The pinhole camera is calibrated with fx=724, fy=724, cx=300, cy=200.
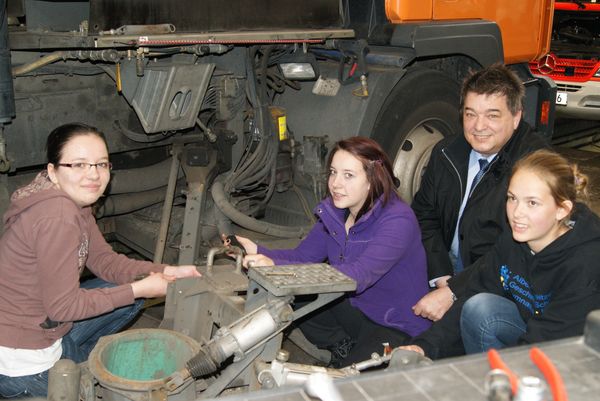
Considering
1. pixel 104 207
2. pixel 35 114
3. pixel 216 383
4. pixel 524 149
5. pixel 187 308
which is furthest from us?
pixel 104 207

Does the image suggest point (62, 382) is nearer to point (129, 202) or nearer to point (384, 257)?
point (384, 257)

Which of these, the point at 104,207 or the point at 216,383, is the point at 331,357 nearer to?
the point at 216,383

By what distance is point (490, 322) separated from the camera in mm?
2707

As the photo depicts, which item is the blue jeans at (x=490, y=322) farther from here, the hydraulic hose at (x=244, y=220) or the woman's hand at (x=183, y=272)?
the hydraulic hose at (x=244, y=220)

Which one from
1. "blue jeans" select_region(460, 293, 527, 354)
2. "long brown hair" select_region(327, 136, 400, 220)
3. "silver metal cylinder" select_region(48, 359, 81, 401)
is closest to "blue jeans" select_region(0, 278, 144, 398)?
"silver metal cylinder" select_region(48, 359, 81, 401)

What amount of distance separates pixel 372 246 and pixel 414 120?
62.5 inches

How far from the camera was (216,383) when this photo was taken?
7.93 feet

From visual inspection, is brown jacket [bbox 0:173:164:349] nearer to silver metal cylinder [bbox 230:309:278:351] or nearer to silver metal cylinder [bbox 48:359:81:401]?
silver metal cylinder [bbox 48:359:81:401]

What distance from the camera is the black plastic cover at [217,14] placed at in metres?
2.93

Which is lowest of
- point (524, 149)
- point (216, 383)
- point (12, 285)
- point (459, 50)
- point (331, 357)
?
point (331, 357)

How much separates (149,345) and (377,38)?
2.35 meters

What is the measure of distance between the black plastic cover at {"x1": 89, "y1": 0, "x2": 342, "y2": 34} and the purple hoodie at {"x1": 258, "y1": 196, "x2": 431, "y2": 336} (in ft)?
3.18

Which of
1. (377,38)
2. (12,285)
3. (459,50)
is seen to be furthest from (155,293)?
(459,50)

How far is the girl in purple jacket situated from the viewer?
3043 mm
